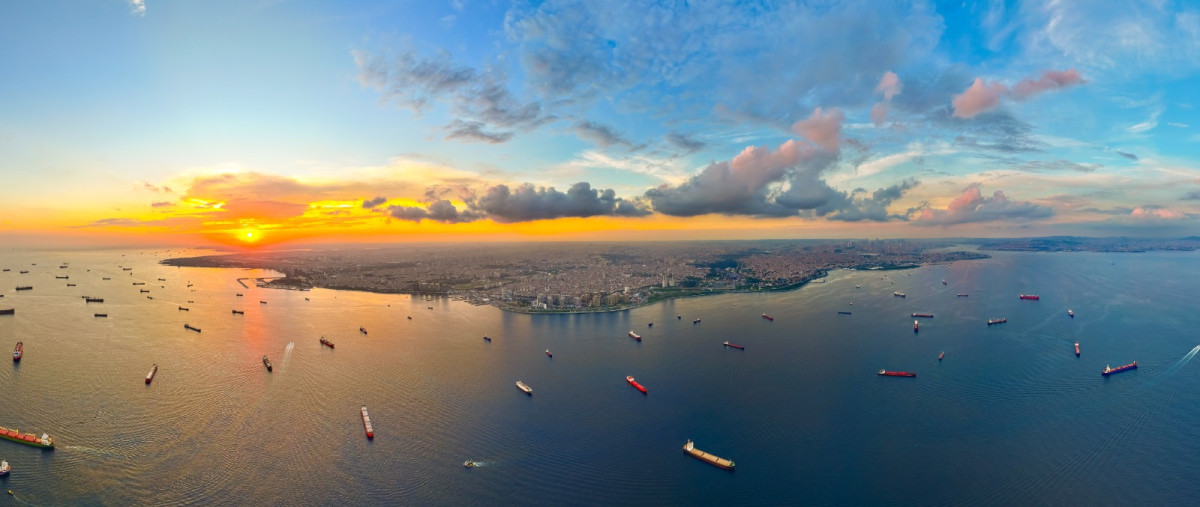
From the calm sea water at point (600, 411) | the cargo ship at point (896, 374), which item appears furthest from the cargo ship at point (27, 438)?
the cargo ship at point (896, 374)

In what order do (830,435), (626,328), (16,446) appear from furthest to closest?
1. (626,328)
2. (830,435)
3. (16,446)

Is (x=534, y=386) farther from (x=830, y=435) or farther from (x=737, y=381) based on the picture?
(x=830, y=435)

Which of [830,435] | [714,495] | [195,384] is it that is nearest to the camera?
[714,495]

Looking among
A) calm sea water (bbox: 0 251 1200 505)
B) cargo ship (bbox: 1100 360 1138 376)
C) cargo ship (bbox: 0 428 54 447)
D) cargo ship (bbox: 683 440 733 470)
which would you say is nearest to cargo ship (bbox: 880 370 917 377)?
calm sea water (bbox: 0 251 1200 505)

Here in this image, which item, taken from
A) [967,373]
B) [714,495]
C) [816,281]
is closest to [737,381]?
[714,495]

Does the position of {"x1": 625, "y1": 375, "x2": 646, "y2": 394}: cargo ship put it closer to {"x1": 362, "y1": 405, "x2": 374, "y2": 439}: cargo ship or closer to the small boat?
the small boat

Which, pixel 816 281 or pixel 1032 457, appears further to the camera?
pixel 816 281
